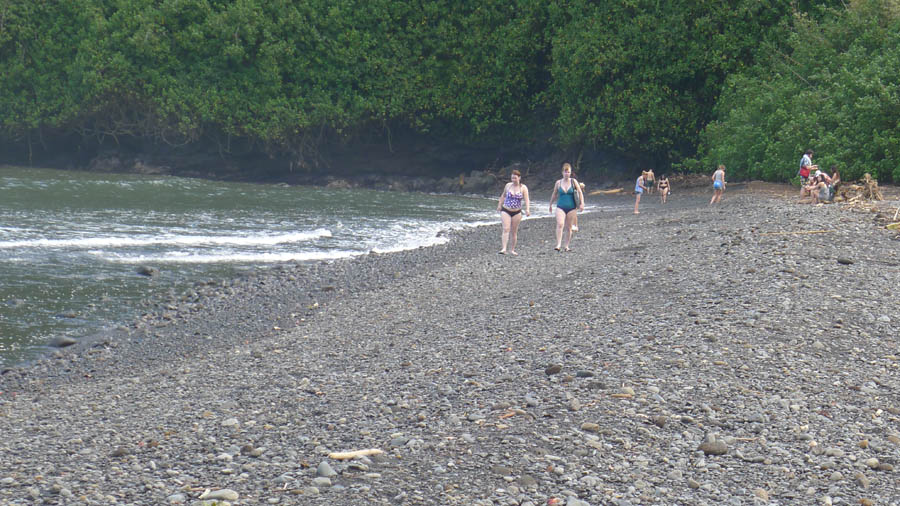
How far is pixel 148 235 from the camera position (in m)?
25.0

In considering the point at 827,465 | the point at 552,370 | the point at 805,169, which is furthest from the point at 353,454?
the point at 805,169

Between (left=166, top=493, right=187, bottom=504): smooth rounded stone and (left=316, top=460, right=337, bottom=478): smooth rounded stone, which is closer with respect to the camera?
(left=166, top=493, right=187, bottom=504): smooth rounded stone

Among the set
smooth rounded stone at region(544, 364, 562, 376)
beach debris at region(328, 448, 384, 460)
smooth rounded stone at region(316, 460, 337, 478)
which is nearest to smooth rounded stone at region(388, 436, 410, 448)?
beach debris at region(328, 448, 384, 460)

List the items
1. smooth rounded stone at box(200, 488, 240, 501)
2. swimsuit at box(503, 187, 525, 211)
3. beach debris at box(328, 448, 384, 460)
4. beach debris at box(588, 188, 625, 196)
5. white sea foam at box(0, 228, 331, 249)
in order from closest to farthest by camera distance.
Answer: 1. smooth rounded stone at box(200, 488, 240, 501)
2. beach debris at box(328, 448, 384, 460)
3. swimsuit at box(503, 187, 525, 211)
4. white sea foam at box(0, 228, 331, 249)
5. beach debris at box(588, 188, 625, 196)

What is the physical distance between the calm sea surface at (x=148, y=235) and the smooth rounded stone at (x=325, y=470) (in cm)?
732

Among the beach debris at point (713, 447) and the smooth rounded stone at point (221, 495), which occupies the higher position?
the beach debris at point (713, 447)

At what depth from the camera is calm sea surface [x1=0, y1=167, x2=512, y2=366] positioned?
49.8 feet

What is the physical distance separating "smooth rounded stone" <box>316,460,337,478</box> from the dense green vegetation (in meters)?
34.3

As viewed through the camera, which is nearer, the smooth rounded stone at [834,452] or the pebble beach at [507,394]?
the pebble beach at [507,394]

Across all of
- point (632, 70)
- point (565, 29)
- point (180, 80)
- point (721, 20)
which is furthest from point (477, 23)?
point (180, 80)

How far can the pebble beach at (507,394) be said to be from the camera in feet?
20.7

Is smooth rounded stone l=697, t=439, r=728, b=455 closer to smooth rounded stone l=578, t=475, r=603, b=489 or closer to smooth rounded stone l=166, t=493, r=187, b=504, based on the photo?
smooth rounded stone l=578, t=475, r=603, b=489

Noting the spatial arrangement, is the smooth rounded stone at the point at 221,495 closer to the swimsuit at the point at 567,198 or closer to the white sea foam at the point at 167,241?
the swimsuit at the point at 567,198

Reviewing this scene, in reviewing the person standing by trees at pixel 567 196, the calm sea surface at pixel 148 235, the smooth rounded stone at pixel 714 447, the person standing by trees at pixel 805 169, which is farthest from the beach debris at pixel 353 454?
the person standing by trees at pixel 805 169
